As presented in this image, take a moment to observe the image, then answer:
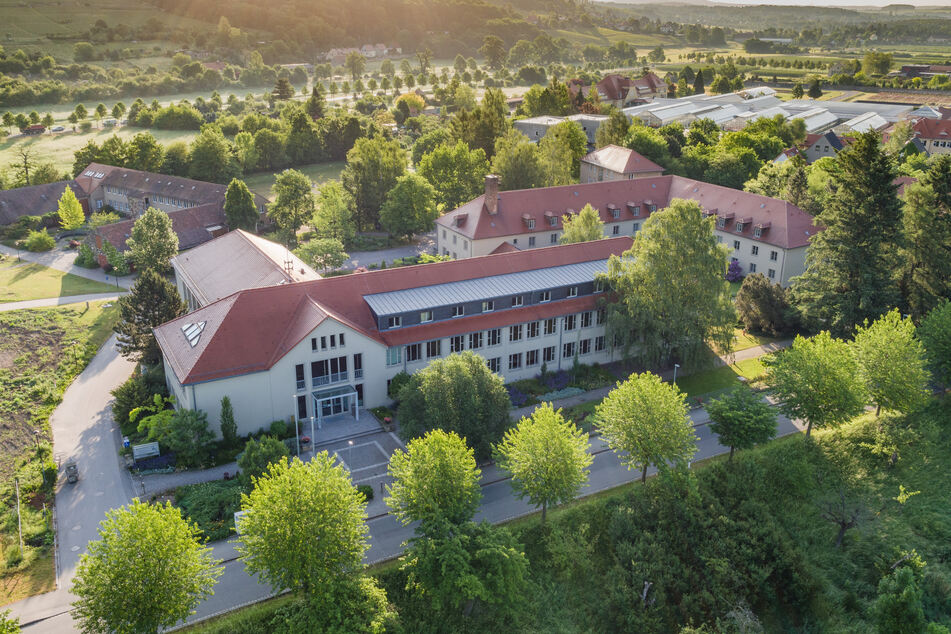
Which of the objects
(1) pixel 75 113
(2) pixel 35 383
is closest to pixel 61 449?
(2) pixel 35 383

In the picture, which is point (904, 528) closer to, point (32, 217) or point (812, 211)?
point (812, 211)

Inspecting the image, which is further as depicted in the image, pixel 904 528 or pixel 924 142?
pixel 924 142

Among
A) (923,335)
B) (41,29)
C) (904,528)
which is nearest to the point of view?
(904,528)

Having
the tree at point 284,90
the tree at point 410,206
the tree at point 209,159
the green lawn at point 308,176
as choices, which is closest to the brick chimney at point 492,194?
the tree at point 410,206

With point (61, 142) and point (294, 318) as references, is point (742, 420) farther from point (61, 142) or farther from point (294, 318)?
point (61, 142)

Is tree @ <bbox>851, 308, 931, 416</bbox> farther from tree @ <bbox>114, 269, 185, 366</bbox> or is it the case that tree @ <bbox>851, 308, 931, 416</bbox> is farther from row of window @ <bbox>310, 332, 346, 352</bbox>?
tree @ <bbox>114, 269, 185, 366</bbox>

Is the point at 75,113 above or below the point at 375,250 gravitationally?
above

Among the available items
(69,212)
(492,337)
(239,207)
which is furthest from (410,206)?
(69,212)
